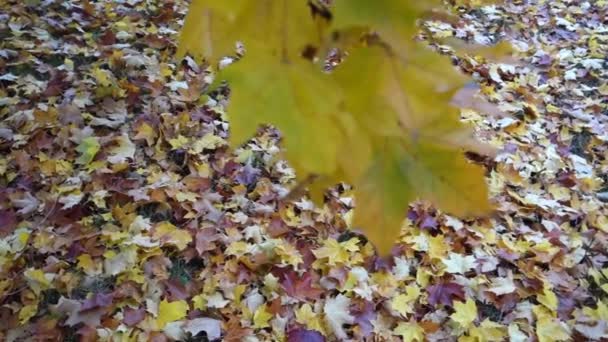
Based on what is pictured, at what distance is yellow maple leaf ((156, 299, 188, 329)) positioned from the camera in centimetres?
205

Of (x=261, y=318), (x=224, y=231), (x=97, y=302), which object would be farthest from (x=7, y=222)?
(x=261, y=318)

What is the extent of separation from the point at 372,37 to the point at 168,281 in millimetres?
1791

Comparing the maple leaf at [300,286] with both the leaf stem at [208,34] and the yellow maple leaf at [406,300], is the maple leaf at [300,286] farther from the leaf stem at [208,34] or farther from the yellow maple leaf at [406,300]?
the leaf stem at [208,34]

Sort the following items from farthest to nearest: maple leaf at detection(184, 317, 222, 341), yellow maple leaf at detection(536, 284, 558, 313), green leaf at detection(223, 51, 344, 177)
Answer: yellow maple leaf at detection(536, 284, 558, 313)
maple leaf at detection(184, 317, 222, 341)
green leaf at detection(223, 51, 344, 177)

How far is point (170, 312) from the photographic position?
2.07 meters

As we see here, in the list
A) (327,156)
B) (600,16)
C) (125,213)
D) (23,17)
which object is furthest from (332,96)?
(600,16)

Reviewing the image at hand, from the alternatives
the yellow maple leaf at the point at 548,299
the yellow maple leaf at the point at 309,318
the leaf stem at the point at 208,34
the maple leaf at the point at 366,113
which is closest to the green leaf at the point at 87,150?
the yellow maple leaf at the point at 309,318

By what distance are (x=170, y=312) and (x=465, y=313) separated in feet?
3.40

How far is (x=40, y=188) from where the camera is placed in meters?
2.53

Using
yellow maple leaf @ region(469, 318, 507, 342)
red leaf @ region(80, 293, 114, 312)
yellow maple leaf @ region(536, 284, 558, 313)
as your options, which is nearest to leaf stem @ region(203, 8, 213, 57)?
red leaf @ region(80, 293, 114, 312)

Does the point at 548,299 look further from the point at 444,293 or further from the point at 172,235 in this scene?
the point at 172,235

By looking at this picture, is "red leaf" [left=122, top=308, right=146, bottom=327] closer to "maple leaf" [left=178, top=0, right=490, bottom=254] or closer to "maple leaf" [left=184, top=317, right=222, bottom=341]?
"maple leaf" [left=184, top=317, right=222, bottom=341]

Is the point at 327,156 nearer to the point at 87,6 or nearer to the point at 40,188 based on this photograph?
the point at 40,188

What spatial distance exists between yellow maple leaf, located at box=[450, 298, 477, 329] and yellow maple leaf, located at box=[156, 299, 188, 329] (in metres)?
0.94
